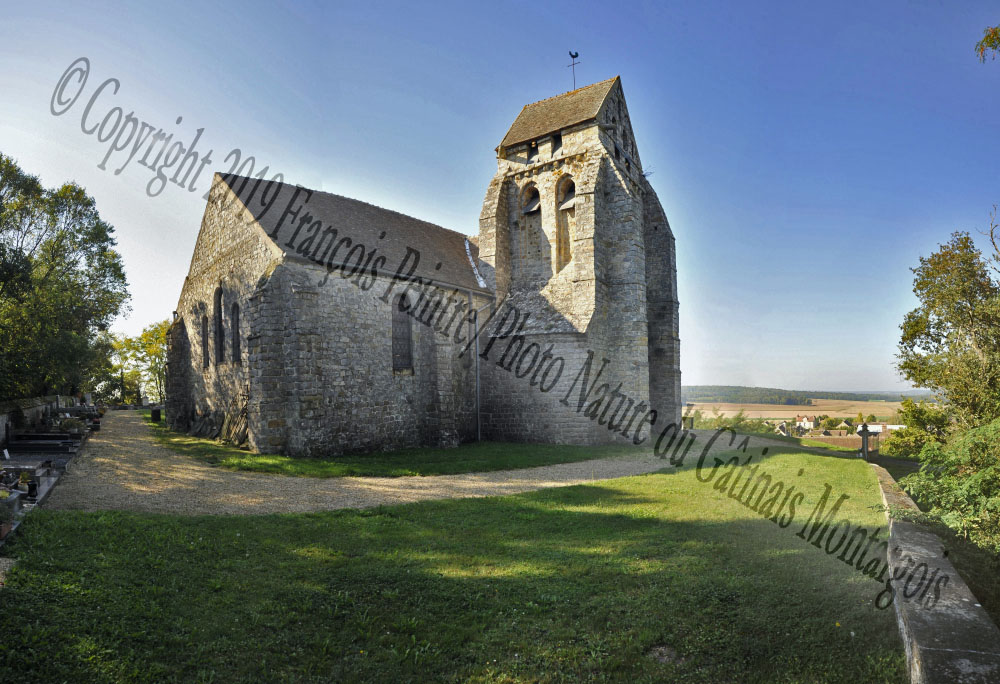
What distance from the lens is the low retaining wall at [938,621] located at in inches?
111

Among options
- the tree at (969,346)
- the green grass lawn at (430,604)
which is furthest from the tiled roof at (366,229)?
the tree at (969,346)

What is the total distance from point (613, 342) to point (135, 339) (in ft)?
141

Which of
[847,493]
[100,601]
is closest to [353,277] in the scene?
[100,601]

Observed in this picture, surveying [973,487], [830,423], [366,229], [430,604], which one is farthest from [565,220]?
[830,423]

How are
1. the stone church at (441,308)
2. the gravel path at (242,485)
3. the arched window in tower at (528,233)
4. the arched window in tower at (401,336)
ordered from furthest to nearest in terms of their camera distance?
the arched window in tower at (528,233)
the arched window in tower at (401,336)
the stone church at (441,308)
the gravel path at (242,485)

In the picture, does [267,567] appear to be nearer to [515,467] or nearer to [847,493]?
[515,467]

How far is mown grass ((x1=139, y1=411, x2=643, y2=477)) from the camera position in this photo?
11.8 meters

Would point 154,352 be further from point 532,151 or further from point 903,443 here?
point 903,443

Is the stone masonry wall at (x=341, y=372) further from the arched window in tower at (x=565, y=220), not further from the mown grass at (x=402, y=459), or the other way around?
the arched window in tower at (x=565, y=220)

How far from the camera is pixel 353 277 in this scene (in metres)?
14.9

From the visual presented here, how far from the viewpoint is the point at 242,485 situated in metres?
9.82

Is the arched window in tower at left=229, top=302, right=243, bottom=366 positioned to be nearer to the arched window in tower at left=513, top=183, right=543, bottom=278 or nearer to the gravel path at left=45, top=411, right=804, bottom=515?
the gravel path at left=45, top=411, right=804, bottom=515

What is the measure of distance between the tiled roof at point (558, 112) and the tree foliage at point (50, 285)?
17.4m

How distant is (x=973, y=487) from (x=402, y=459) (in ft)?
38.3
